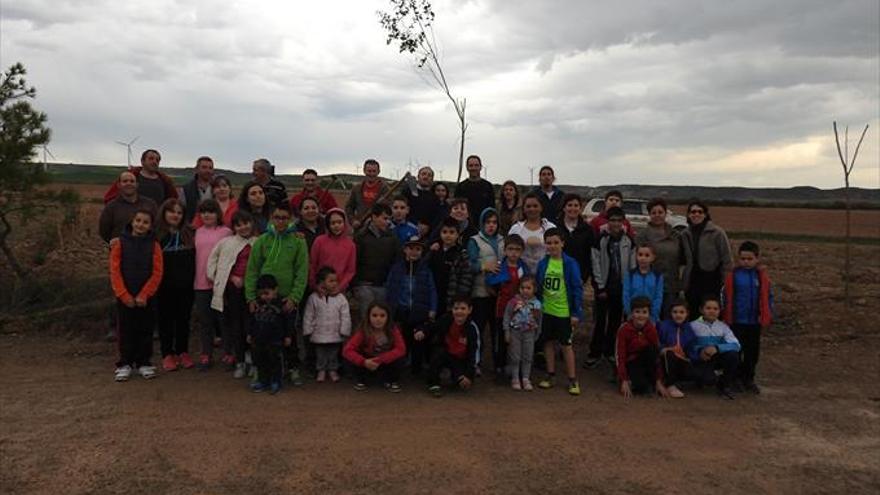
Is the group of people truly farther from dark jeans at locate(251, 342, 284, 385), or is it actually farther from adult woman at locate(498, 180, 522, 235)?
adult woman at locate(498, 180, 522, 235)

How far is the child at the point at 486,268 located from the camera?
19.8 ft

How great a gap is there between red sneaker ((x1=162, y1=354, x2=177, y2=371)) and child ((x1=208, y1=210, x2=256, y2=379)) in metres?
0.60

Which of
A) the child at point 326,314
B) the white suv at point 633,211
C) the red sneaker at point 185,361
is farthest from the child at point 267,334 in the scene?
the white suv at point 633,211

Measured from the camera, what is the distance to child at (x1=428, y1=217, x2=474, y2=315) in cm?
600

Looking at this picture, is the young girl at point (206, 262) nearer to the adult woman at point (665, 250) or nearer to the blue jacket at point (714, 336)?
the adult woman at point (665, 250)

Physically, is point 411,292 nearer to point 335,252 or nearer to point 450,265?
point 450,265

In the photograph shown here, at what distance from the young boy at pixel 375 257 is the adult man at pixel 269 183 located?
108 cm

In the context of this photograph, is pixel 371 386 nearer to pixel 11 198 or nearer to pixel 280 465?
pixel 280 465

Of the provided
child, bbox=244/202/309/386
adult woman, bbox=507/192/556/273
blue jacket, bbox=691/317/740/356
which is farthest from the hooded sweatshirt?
blue jacket, bbox=691/317/740/356

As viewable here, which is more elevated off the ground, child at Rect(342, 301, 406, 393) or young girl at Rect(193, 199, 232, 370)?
young girl at Rect(193, 199, 232, 370)

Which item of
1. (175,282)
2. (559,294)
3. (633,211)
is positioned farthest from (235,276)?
(633,211)

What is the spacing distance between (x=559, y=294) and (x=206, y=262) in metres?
3.35

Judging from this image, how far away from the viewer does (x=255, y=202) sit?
623 cm

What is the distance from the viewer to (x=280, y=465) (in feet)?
13.6
